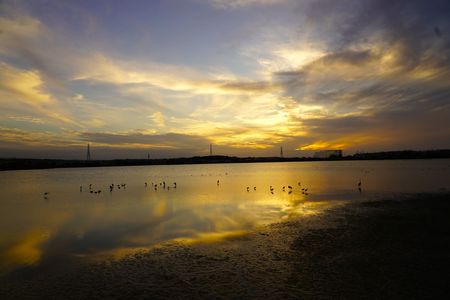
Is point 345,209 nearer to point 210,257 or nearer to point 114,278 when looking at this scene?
point 210,257

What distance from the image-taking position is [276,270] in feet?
40.2

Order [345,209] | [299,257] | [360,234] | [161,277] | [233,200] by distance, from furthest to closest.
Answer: [233,200] → [345,209] → [360,234] → [299,257] → [161,277]

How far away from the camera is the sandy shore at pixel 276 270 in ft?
34.2

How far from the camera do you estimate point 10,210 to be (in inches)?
1235

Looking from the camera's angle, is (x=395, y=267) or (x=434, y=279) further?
(x=395, y=267)

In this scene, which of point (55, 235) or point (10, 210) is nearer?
point (55, 235)

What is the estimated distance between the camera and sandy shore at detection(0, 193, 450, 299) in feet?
34.2

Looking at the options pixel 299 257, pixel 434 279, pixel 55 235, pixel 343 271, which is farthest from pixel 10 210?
pixel 434 279

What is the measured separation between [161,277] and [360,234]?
10.9 meters

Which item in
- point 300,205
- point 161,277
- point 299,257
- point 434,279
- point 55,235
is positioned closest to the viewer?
point 434,279

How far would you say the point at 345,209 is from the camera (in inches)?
1018

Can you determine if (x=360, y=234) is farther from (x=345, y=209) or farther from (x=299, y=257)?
(x=345, y=209)

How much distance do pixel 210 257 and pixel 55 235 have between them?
11.4 m

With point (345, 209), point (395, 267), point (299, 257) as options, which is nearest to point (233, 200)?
point (345, 209)
